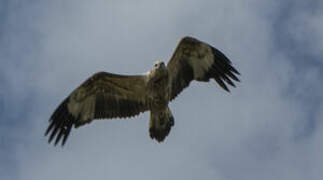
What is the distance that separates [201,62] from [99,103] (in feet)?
9.93

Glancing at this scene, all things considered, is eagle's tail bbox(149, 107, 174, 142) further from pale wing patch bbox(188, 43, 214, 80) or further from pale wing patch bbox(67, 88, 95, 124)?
pale wing patch bbox(67, 88, 95, 124)

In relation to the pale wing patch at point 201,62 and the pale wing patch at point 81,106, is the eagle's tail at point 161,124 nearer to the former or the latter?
the pale wing patch at point 201,62

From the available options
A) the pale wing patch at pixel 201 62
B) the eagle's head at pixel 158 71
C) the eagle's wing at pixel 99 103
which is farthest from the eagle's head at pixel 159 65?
the pale wing patch at pixel 201 62

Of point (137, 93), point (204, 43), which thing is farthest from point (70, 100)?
point (204, 43)

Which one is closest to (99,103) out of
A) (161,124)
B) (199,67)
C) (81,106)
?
(81,106)

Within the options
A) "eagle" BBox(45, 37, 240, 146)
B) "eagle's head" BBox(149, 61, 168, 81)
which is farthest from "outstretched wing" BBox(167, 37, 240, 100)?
"eagle's head" BBox(149, 61, 168, 81)

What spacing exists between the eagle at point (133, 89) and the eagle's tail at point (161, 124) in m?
0.16

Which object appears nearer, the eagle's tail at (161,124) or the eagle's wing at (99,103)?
the eagle's tail at (161,124)

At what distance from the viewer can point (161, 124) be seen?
14.4m

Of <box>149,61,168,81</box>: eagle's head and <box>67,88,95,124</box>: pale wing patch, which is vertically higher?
<box>149,61,168,81</box>: eagle's head

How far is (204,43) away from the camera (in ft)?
49.7

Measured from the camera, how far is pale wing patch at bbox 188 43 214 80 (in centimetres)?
1533

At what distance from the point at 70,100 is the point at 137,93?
1.84 m

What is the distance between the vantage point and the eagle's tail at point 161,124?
1424 cm
